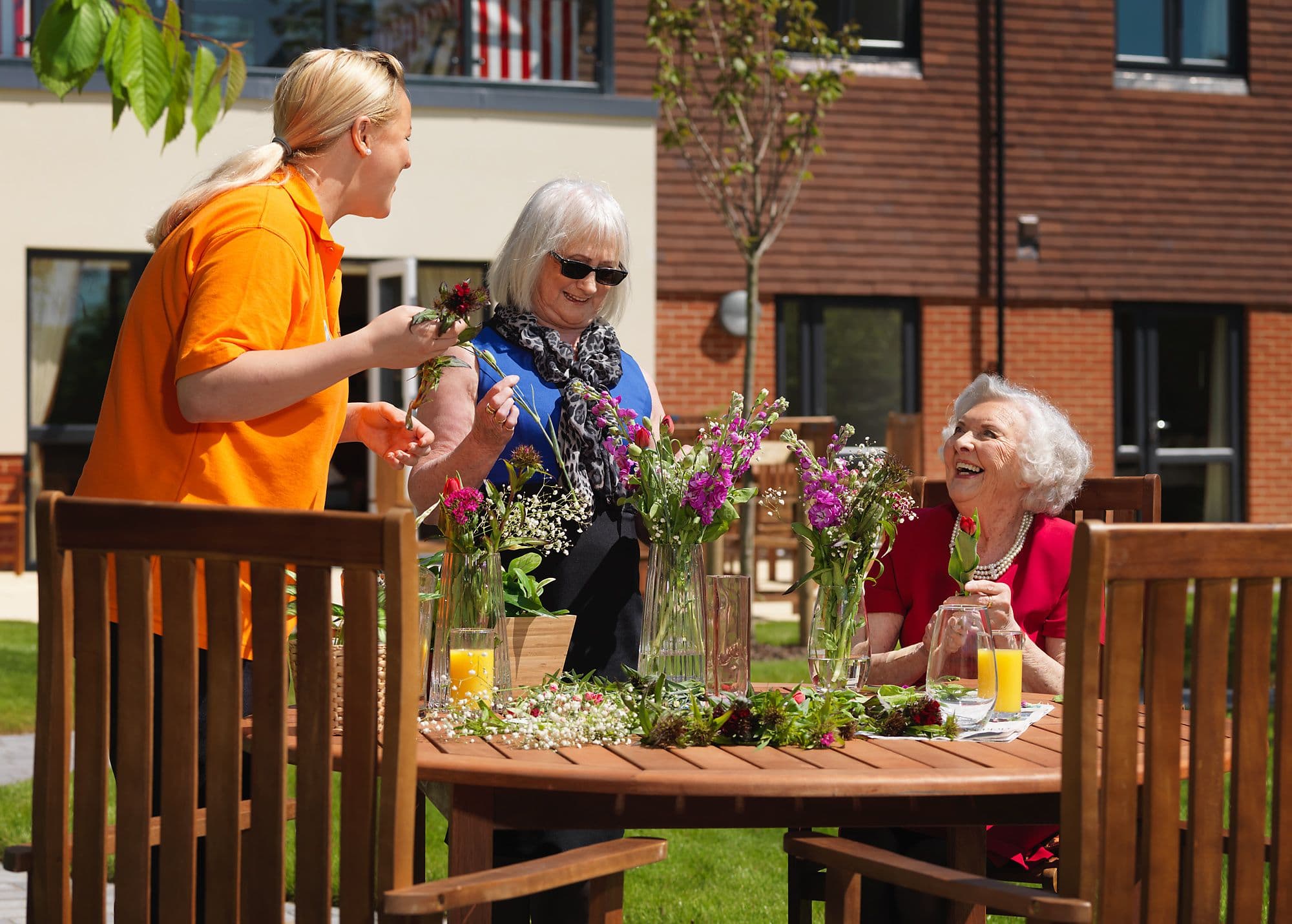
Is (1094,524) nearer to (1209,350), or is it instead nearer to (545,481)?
(545,481)

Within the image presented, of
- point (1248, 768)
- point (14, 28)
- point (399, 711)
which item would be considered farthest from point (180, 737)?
point (14, 28)

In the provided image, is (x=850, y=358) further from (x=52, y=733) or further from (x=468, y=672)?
(x=52, y=733)

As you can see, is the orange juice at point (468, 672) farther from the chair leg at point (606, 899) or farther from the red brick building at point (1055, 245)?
the red brick building at point (1055, 245)

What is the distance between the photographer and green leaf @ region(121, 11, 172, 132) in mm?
2607

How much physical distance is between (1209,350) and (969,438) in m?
11.5

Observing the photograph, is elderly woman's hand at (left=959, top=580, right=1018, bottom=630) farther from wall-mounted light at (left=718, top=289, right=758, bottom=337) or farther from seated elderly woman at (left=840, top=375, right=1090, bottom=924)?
wall-mounted light at (left=718, top=289, right=758, bottom=337)

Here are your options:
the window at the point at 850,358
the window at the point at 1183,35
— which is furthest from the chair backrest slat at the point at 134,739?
the window at the point at 1183,35

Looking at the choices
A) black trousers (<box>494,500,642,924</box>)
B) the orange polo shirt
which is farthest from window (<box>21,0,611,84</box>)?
the orange polo shirt

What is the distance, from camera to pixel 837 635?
250 centimetres

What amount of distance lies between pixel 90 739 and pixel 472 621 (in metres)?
0.63

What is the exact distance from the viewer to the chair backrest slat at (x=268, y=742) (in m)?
1.70

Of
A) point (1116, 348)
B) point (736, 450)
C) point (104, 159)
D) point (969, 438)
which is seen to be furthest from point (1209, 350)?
point (736, 450)

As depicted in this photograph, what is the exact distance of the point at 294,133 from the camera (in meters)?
2.43

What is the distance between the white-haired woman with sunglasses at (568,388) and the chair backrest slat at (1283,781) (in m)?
1.42
